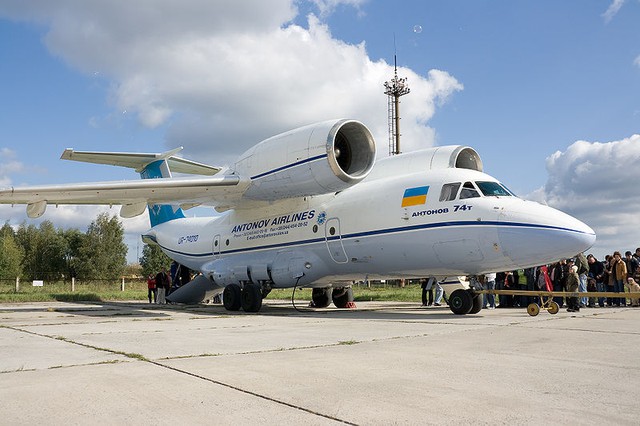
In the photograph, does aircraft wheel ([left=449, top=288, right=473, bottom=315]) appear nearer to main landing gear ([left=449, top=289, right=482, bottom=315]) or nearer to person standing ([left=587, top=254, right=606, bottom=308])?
main landing gear ([left=449, top=289, right=482, bottom=315])

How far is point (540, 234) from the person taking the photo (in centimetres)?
938

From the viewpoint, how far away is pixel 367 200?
11.9 meters

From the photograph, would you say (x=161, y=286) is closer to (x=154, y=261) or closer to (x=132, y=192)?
(x=132, y=192)

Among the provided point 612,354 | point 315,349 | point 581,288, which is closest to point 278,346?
point 315,349

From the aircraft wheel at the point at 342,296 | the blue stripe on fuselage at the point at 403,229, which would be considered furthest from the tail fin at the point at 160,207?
the aircraft wheel at the point at 342,296

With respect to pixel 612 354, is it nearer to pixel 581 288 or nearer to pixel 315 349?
pixel 315 349

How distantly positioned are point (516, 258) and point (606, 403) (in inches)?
264

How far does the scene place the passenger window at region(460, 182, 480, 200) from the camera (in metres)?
10.3

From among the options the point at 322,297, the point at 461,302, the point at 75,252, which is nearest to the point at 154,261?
the point at 75,252

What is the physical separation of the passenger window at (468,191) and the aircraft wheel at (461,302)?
1993 millimetres

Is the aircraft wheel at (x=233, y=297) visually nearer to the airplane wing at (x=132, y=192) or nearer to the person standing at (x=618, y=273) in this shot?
the airplane wing at (x=132, y=192)

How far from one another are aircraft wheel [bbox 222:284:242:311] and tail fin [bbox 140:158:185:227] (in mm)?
4704

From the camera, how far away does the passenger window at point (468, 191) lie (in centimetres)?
1027

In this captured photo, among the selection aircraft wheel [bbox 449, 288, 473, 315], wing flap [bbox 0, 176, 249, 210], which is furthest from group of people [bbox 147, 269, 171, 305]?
aircraft wheel [bbox 449, 288, 473, 315]
